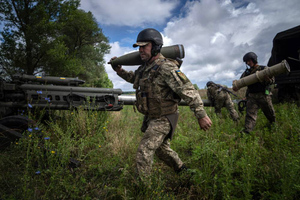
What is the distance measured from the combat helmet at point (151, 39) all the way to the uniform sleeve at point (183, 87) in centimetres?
38

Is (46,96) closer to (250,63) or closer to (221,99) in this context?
(250,63)

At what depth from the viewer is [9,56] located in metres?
11.5

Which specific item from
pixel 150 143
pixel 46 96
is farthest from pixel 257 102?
pixel 46 96

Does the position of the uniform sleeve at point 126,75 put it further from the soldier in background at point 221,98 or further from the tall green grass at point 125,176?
the soldier in background at point 221,98

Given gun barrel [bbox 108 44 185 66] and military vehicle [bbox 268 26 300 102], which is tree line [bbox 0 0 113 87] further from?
military vehicle [bbox 268 26 300 102]

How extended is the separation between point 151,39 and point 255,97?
12.5ft

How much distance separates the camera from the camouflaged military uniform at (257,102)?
475 cm

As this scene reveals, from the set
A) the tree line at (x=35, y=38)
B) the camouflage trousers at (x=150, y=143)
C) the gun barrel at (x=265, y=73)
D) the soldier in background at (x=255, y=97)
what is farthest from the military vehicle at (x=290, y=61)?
the tree line at (x=35, y=38)

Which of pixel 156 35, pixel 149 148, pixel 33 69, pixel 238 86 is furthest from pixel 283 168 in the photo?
pixel 33 69

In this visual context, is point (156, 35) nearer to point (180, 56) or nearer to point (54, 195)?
point (180, 56)

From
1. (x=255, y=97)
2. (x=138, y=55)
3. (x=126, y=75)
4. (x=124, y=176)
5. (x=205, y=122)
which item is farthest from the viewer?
(x=255, y=97)

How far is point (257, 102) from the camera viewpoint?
4902 millimetres

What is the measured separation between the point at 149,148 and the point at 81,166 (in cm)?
149

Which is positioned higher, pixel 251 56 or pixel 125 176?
pixel 251 56
